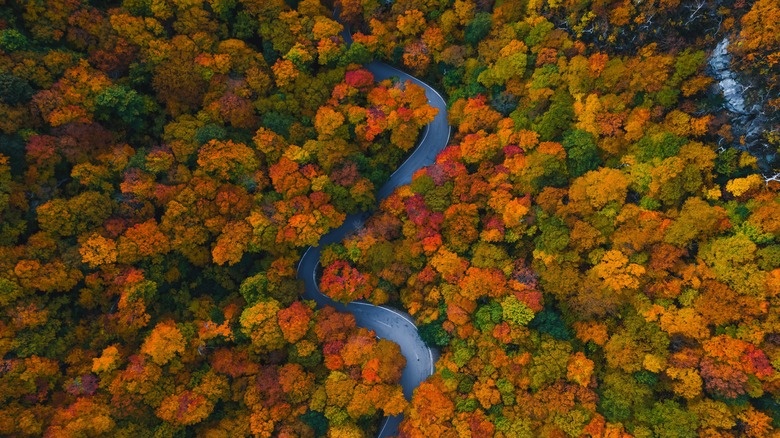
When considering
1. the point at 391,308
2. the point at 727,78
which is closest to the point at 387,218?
the point at 391,308

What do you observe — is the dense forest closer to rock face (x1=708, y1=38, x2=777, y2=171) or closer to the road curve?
rock face (x1=708, y1=38, x2=777, y2=171)

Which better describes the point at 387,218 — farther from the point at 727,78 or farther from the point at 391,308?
the point at 727,78

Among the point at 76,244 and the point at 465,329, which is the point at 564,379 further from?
the point at 76,244

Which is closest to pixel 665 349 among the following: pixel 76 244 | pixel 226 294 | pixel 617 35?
pixel 617 35

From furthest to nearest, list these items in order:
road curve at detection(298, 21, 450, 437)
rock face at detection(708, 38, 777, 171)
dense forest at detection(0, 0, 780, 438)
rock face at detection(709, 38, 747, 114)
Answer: road curve at detection(298, 21, 450, 437)
dense forest at detection(0, 0, 780, 438)
rock face at detection(709, 38, 747, 114)
rock face at detection(708, 38, 777, 171)

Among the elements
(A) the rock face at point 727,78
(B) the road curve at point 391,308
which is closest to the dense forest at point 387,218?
(A) the rock face at point 727,78

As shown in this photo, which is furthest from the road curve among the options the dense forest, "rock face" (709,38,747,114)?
"rock face" (709,38,747,114)

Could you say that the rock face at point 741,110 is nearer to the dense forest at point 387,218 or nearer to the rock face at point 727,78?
the rock face at point 727,78
